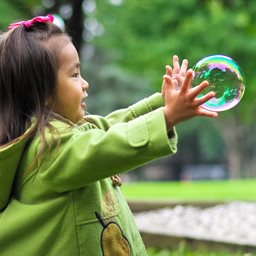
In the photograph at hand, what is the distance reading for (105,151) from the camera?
1801 millimetres

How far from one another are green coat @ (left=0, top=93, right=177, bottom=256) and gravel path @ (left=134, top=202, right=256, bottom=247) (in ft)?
8.91

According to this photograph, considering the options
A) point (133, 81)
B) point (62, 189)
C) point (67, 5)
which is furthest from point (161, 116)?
point (133, 81)

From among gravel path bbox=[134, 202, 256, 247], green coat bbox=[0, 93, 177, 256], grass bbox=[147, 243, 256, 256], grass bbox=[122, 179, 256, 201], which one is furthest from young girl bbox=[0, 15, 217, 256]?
grass bbox=[122, 179, 256, 201]

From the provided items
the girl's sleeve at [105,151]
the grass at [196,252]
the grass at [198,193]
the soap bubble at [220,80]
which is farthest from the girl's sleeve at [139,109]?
the grass at [198,193]

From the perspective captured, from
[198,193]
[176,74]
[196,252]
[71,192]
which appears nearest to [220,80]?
[176,74]

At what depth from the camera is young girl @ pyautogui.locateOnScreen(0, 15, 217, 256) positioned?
6.35 ft

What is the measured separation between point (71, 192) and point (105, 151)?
0.86 feet

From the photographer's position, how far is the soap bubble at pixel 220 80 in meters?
2.11

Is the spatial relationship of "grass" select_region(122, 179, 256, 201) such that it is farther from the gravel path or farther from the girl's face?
the girl's face

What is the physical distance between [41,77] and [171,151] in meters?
0.55

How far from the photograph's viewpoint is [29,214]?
6.63ft

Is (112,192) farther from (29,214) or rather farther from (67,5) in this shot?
(67,5)

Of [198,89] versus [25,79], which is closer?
[198,89]

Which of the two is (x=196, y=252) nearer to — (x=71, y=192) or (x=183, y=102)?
(x=71, y=192)
